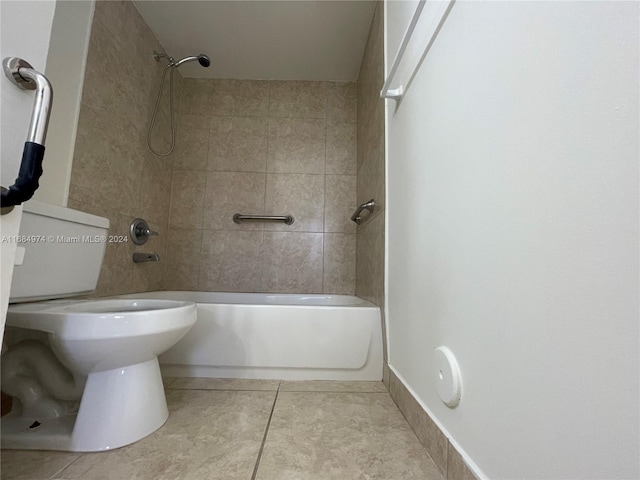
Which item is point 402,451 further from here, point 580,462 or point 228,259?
point 228,259

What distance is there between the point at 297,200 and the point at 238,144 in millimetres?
615

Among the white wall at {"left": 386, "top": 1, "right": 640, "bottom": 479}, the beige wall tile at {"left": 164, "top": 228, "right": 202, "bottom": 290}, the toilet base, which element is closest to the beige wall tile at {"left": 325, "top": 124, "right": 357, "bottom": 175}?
the beige wall tile at {"left": 164, "top": 228, "right": 202, "bottom": 290}

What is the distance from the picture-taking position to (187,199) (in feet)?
6.97

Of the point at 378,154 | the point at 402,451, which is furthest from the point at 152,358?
the point at 378,154

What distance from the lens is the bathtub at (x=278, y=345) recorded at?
4.05 ft

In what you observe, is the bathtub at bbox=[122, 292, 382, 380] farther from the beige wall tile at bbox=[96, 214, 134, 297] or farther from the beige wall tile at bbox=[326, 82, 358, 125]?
the beige wall tile at bbox=[326, 82, 358, 125]

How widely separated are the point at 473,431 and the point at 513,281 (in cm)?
31

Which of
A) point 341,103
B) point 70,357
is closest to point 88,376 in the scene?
point 70,357

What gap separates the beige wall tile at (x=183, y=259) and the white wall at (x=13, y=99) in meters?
1.64

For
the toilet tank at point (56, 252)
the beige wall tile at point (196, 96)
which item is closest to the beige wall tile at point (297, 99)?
the beige wall tile at point (196, 96)

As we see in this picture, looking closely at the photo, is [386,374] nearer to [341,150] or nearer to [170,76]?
[341,150]

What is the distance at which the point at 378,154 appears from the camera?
4.67 feet

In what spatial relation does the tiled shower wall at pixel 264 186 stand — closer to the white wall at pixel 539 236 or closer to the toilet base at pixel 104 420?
the toilet base at pixel 104 420

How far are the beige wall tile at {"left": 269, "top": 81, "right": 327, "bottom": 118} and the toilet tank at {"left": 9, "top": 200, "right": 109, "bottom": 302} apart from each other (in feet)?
5.00
